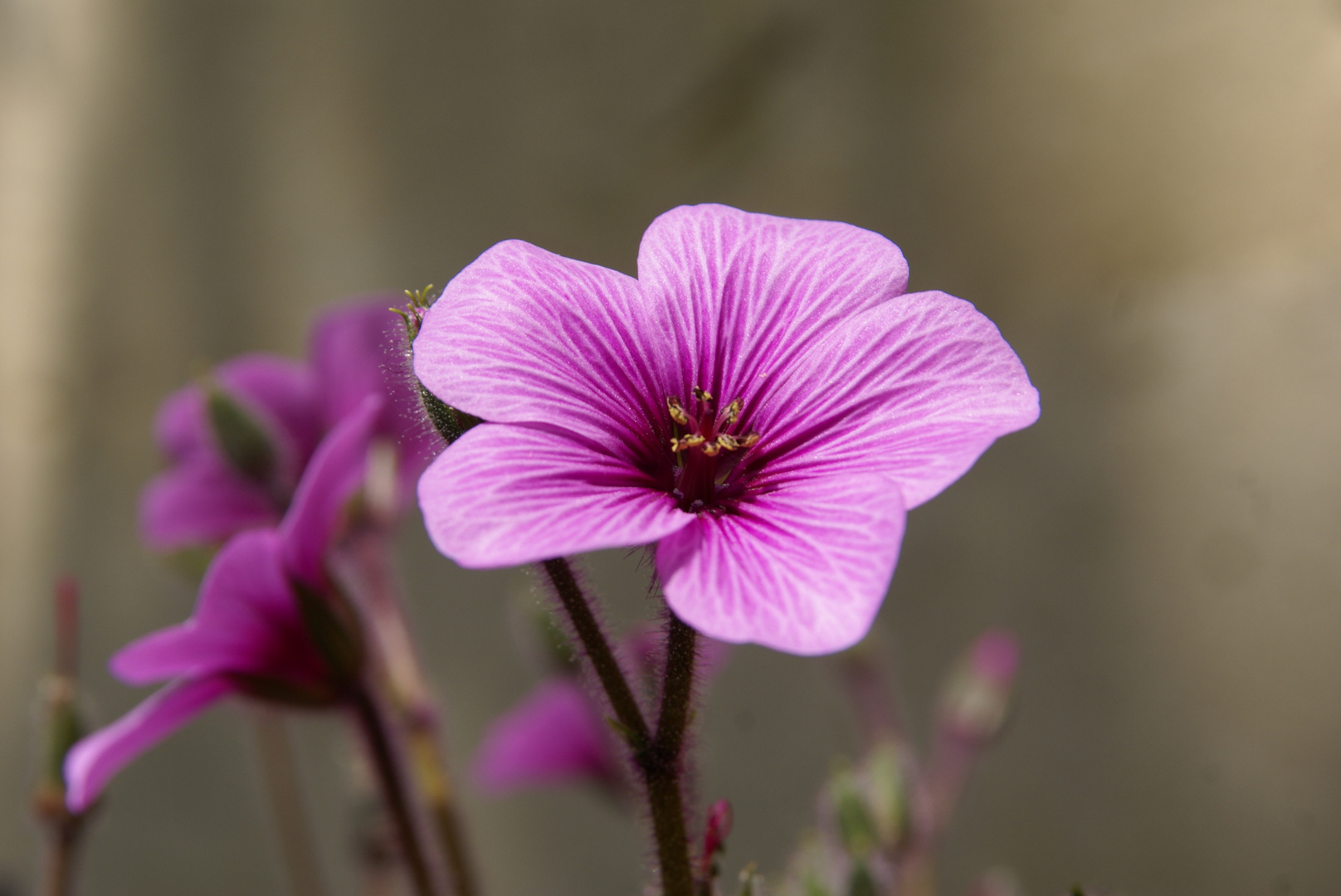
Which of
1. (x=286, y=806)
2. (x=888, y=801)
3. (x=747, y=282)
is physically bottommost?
(x=286, y=806)

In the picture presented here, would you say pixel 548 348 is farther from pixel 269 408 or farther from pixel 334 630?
pixel 269 408

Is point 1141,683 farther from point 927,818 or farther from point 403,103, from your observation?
point 403,103

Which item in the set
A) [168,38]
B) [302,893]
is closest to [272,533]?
[302,893]

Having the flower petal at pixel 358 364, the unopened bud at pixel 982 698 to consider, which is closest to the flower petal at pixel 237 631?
the flower petal at pixel 358 364

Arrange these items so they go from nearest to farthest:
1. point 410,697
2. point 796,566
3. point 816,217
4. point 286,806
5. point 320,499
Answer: point 796,566 → point 320,499 → point 410,697 → point 286,806 → point 816,217

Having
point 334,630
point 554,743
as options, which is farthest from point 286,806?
point 334,630

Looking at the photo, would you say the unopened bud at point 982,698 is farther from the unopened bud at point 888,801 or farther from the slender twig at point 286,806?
the slender twig at point 286,806
